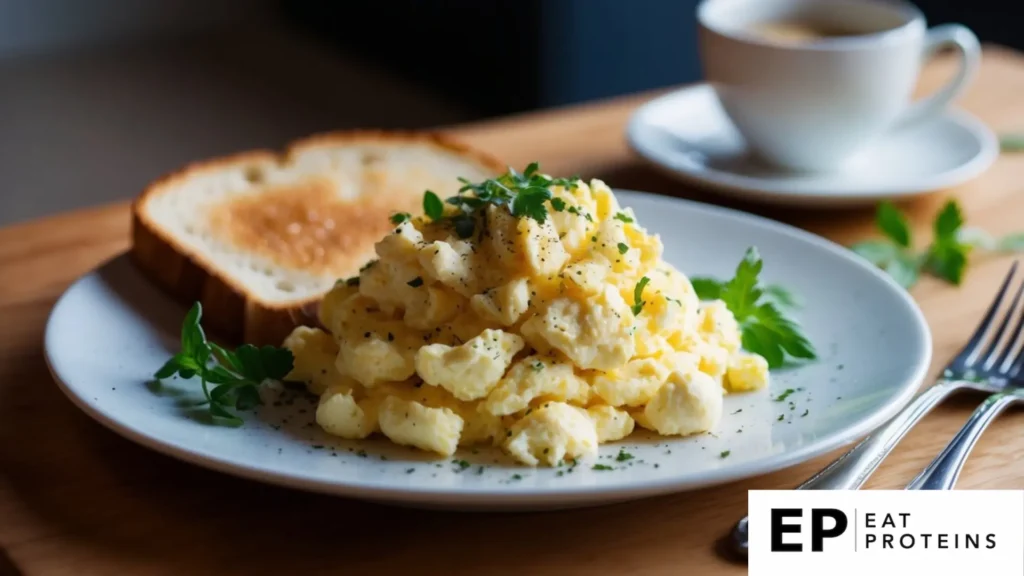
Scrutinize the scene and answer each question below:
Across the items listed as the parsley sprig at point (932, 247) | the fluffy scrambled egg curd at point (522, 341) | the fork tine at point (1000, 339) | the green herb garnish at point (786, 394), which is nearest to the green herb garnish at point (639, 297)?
the fluffy scrambled egg curd at point (522, 341)

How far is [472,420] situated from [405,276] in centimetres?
17

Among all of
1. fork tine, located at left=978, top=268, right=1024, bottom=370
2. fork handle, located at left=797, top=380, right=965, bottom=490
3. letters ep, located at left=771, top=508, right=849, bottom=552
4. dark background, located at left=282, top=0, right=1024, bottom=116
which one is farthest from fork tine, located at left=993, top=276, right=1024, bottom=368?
dark background, located at left=282, top=0, right=1024, bottom=116

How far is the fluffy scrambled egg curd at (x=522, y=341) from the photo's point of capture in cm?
122

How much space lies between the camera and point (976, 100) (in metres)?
2.83

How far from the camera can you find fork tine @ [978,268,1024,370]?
62.8 inches

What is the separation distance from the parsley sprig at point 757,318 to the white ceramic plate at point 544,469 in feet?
0.09

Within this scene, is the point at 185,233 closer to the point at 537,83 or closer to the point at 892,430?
the point at 892,430

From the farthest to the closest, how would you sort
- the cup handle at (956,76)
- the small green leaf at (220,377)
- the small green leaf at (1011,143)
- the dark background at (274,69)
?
the dark background at (274,69) < the small green leaf at (1011,143) < the cup handle at (956,76) < the small green leaf at (220,377)

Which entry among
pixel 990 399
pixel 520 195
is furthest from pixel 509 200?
pixel 990 399

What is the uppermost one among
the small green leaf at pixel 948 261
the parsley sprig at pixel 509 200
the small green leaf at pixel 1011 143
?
the parsley sprig at pixel 509 200

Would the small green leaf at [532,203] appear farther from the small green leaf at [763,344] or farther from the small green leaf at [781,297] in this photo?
the small green leaf at [781,297]

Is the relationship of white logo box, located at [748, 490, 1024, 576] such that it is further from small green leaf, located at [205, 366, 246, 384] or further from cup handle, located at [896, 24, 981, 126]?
cup handle, located at [896, 24, 981, 126]

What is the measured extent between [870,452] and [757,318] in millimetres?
268

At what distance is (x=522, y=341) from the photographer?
1.25 meters
